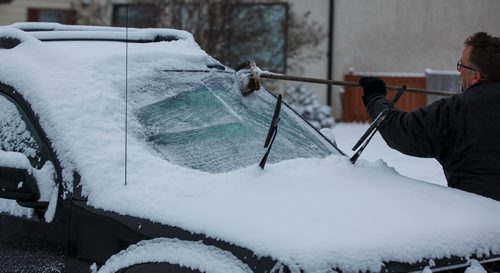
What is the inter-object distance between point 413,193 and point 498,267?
0.49 m

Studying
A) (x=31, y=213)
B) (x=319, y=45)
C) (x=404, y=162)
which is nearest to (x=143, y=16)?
(x=319, y=45)

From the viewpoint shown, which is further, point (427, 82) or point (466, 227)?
point (427, 82)

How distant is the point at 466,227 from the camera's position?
124 inches

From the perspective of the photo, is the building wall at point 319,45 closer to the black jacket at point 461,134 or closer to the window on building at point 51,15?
the window on building at point 51,15

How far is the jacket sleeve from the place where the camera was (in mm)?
3859

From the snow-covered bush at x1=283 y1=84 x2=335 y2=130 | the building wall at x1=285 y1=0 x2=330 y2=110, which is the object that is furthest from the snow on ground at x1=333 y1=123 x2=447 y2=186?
the building wall at x1=285 y1=0 x2=330 y2=110

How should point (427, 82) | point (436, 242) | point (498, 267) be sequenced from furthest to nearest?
1. point (427, 82)
2. point (498, 267)
3. point (436, 242)

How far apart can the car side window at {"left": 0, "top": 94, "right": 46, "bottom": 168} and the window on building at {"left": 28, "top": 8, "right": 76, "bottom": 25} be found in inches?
540

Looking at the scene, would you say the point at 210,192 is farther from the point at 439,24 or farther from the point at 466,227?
the point at 439,24

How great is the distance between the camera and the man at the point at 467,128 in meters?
3.79

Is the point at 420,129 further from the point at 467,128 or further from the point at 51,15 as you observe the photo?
the point at 51,15

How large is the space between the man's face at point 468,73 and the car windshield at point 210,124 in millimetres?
721

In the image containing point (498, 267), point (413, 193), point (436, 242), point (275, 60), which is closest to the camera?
point (436, 242)

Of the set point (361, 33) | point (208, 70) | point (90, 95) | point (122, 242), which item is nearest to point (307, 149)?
point (208, 70)
